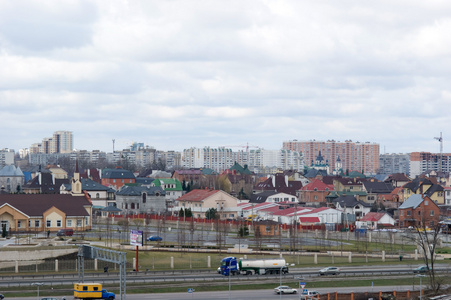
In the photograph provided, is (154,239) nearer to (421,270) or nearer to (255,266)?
(255,266)

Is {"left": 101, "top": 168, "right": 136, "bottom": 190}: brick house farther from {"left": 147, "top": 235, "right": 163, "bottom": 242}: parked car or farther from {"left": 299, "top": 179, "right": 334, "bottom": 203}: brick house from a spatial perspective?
{"left": 147, "top": 235, "right": 163, "bottom": 242}: parked car

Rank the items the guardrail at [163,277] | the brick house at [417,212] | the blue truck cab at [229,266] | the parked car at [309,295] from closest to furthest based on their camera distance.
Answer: the parked car at [309,295], the guardrail at [163,277], the blue truck cab at [229,266], the brick house at [417,212]

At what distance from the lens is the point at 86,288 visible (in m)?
49.1

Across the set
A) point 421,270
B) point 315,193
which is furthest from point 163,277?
point 315,193

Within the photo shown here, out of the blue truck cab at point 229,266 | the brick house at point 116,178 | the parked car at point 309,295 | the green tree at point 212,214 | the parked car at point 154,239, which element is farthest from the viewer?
the brick house at point 116,178

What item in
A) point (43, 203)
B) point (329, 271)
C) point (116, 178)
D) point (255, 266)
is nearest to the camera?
point (329, 271)

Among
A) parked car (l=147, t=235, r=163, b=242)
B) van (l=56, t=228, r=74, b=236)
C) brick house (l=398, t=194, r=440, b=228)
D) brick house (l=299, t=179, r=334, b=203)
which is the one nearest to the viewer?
parked car (l=147, t=235, r=163, b=242)

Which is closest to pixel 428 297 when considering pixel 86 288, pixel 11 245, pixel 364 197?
pixel 86 288

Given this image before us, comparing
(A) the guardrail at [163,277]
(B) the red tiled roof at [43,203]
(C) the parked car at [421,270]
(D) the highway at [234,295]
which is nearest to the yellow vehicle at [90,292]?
(D) the highway at [234,295]

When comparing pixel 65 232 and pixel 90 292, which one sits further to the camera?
pixel 65 232

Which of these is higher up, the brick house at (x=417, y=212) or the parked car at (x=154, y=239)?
the brick house at (x=417, y=212)

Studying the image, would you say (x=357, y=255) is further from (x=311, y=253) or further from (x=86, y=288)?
(x=86, y=288)

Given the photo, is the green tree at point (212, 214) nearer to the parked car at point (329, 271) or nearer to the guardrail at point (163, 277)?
the guardrail at point (163, 277)

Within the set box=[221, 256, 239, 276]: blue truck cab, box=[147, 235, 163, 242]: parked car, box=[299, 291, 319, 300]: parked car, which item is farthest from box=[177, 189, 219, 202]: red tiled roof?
box=[299, 291, 319, 300]: parked car
